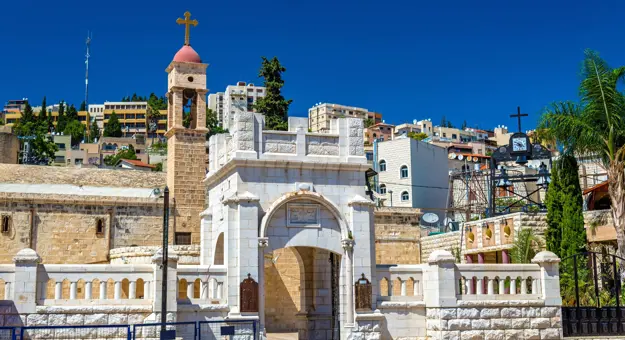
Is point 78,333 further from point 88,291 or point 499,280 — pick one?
point 499,280

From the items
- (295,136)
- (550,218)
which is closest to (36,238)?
(295,136)

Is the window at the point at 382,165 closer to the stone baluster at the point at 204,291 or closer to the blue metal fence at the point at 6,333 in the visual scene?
the stone baluster at the point at 204,291

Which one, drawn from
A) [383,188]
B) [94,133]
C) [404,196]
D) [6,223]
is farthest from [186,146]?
[94,133]

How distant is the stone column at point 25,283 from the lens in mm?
16219

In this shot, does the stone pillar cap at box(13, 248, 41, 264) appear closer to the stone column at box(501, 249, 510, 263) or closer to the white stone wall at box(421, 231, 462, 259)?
the stone column at box(501, 249, 510, 263)

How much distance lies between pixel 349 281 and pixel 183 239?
19.2m

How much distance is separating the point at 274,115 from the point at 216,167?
2546 cm

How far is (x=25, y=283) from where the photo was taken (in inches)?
642

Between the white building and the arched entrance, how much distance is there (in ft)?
103

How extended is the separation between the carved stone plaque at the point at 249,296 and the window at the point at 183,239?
19210 millimetres

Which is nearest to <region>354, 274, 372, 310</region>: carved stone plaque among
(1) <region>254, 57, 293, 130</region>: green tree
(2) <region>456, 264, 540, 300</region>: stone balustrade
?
(2) <region>456, 264, 540, 300</region>: stone balustrade

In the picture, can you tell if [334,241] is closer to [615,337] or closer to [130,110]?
[615,337]

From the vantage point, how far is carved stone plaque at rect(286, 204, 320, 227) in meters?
18.6

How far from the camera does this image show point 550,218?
25.9m
